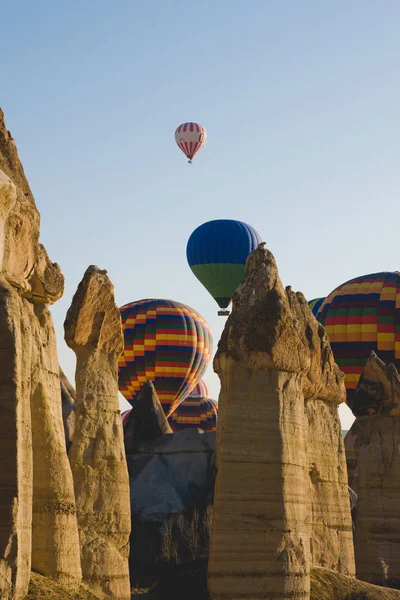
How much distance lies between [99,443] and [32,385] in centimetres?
367

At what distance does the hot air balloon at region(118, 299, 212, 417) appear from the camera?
54.8 m

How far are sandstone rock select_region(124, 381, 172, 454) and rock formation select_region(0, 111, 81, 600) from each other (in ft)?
58.2

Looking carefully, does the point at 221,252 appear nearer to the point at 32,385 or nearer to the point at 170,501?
the point at 170,501

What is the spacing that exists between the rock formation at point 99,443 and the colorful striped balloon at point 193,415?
1976 inches

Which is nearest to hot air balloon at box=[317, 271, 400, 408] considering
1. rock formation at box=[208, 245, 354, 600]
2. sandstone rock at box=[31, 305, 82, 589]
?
rock formation at box=[208, 245, 354, 600]

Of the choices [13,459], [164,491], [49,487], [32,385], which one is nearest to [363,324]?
[164,491]

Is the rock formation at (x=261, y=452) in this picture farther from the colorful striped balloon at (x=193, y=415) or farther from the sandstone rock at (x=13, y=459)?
the colorful striped balloon at (x=193, y=415)

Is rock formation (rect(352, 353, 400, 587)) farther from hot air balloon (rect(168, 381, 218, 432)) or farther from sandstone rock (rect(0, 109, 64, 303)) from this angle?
hot air balloon (rect(168, 381, 218, 432))

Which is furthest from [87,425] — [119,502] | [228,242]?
[228,242]

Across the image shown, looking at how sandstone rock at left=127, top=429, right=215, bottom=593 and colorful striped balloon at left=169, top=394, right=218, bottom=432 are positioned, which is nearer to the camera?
sandstone rock at left=127, top=429, right=215, bottom=593

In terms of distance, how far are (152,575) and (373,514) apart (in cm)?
612

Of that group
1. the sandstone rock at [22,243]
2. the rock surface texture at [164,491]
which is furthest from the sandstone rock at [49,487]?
the rock surface texture at [164,491]

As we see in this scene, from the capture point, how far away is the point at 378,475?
Answer: 28.4 meters

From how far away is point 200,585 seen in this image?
21734 mm
